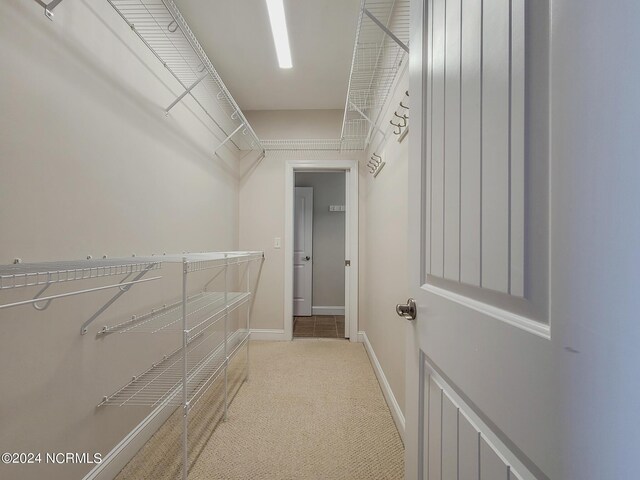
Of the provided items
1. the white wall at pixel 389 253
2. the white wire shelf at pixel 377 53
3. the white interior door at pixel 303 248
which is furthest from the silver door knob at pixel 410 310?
the white interior door at pixel 303 248

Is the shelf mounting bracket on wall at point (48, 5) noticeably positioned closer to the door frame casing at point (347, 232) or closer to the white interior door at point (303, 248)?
the door frame casing at point (347, 232)

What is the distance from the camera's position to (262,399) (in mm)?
1970

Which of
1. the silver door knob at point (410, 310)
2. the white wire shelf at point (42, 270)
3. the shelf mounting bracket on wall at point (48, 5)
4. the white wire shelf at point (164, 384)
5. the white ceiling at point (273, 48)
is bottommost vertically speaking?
the white wire shelf at point (164, 384)

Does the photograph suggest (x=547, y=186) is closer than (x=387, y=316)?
Yes

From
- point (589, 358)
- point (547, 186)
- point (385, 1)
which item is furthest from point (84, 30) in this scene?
point (589, 358)

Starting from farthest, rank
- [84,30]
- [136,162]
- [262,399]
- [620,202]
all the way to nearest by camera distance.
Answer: [262,399]
[136,162]
[84,30]
[620,202]

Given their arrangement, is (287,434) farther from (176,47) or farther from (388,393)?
(176,47)

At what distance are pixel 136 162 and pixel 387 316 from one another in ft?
6.01

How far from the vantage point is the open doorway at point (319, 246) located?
444 cm

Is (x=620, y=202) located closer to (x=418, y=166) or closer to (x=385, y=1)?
(x=418, y=166)

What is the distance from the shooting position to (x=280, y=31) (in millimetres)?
1808

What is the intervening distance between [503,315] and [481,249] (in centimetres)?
12

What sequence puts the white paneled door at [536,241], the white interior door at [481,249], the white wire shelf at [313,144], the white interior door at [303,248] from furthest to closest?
the white interior door at [303,248], the white wire shelf at [313,144], the white interior door at [481,249], the white paneled door at [536,241]

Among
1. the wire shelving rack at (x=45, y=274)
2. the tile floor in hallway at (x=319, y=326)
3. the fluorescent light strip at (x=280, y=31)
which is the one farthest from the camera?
the tile floor in hallway at (x=319, y=326)
